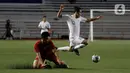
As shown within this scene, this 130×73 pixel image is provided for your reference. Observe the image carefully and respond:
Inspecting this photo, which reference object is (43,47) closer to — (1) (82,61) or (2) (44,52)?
(2) (44,52)

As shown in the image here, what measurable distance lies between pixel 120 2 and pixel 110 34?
3474 millimetres

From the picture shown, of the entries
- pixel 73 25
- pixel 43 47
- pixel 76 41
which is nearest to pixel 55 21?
pixel 76 41

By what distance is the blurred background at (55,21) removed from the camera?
42.6 m

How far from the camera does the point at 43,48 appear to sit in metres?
13.9

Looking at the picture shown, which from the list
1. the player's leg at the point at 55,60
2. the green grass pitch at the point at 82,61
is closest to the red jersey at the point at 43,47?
the player's leg at the point at 55,60

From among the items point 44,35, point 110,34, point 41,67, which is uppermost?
point 44,35

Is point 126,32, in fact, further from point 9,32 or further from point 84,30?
point 9,32

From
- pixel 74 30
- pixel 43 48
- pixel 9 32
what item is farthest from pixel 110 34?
pixel 43 48

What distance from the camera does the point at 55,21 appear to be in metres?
43.8

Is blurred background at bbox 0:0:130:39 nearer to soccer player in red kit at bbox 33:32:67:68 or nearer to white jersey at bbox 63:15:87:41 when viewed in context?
white jersey at bbox 63:15:87:41

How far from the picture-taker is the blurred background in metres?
42.6

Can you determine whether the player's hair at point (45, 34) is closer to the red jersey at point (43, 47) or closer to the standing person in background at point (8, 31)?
the red jersey at point (43, 47)

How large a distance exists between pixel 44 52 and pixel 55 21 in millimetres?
29748

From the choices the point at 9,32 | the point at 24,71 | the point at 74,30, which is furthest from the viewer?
the point at 9,32
